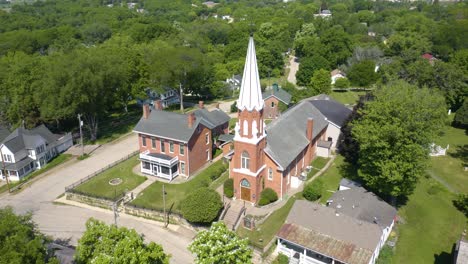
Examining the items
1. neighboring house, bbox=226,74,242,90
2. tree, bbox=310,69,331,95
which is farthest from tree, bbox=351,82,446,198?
neighboring house, bbox=226,74,242,90

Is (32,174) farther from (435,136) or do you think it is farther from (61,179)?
(435,136)

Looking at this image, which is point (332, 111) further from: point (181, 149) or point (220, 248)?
point (220, 248)

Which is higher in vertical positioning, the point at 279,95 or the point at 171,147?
the point at 279,95

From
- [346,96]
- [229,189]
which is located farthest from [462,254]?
Result: [346,96]

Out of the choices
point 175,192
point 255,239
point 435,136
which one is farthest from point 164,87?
point 435,136

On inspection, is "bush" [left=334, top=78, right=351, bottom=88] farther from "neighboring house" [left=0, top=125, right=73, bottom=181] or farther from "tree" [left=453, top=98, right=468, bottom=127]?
"neighboring house" [left=0, top=125, right=73, bottom=181]

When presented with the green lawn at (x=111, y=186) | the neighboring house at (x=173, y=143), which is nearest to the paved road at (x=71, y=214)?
the green lawn at (x=111, y=186)
